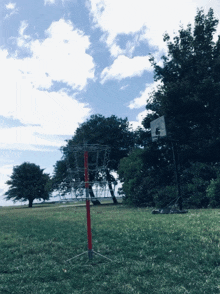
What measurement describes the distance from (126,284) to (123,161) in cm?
3380

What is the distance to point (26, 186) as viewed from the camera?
74.4m

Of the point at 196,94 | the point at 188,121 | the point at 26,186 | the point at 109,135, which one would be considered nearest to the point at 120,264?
the point at 196,94

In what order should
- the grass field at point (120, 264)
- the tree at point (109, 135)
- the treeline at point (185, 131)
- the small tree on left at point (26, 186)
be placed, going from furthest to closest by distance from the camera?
the small tree on left at point (26, 186), the tree at point (109, 135), the treeline at point (185, 131), the grass field at point (120, 264)

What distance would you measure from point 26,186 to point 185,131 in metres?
53.6

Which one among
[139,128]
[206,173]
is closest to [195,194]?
[206,173]

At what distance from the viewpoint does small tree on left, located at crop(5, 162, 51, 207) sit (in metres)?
73.2

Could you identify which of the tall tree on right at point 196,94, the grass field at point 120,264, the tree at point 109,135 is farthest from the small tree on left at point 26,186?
the grass field at point 120,264

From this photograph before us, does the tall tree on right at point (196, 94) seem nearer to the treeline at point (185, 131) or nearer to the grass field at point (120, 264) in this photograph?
the treeline at point (185, 131)

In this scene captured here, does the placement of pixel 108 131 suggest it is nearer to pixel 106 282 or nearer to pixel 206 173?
pixel 206 173

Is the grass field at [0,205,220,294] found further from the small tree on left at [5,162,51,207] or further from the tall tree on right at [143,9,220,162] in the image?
the small tree on left at [5,162,51,207]

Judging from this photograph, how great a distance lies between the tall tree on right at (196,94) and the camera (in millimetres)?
28531

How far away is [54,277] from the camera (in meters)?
6.95

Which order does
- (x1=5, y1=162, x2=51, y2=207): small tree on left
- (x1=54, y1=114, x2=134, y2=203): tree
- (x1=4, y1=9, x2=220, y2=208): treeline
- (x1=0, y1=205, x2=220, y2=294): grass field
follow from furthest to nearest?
(x1=5, y1=162, x2=51, y2=207): small tree on left < (x1=54, y1=114, x2=134, y2=203): tree < (x1=4, y1=9, x2=220, y2=208): treeline < (x1=0, y1=205, x2=220, y2=294): grass field

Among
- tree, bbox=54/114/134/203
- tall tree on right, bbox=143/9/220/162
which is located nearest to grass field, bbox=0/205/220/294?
tall tree on right, bbox=143/9/220/162
